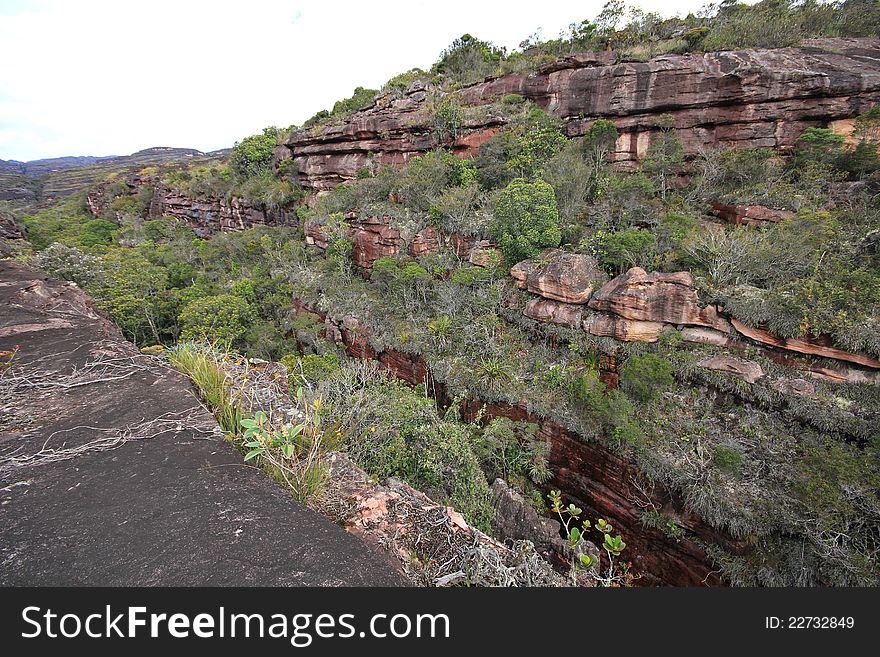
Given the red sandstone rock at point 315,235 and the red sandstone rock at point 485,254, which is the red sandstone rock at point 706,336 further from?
the red sandstone rock at point 315,235

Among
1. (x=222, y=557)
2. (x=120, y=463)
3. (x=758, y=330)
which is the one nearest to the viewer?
(x=222, y=557)

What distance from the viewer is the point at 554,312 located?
11375 mm

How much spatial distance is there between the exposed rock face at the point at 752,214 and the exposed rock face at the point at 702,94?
5023mm

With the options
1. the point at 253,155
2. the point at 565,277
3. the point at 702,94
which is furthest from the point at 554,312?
the point at 253,155

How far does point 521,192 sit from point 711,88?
34.2ft

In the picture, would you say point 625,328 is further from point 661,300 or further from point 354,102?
point 354,102

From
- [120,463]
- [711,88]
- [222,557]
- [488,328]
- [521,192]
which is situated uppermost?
[711,88]

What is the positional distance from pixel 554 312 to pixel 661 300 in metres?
3.03

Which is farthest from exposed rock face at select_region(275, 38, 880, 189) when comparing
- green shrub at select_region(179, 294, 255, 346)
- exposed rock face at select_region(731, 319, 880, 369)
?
green shrub at select_region(179, 294, 255, 346)

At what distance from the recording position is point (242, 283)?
1770 cm

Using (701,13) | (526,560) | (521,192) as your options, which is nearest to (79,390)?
(526,560)

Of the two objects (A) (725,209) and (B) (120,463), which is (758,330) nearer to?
(A) (725,209)

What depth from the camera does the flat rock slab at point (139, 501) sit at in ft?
4.23

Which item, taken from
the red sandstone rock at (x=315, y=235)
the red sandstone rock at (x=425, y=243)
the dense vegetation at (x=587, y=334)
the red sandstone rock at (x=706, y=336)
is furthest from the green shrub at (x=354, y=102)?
the red sandstone rock at (x=706, y=336)
